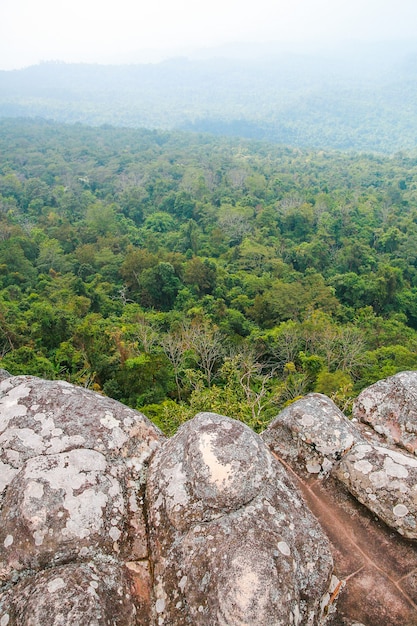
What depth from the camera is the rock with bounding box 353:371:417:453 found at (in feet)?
21.6

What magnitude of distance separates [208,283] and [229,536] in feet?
124

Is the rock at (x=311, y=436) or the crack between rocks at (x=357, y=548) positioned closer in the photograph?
the crack between rocks at (x=357, y=548)

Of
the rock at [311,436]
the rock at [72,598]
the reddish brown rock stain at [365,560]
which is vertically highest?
the rock at [72,598]

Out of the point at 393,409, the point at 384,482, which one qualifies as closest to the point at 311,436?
the point at 384,482

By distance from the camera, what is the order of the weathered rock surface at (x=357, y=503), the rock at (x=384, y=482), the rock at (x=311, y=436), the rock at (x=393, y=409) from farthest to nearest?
the rock at (x=393, y=409) < the rock at (x=311, y=436) < the rock at (x=384, y=482) < the weathered rock surface at (x=357, y=503)

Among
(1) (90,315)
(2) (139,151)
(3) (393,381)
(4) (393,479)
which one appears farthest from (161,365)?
(2) (139,151)

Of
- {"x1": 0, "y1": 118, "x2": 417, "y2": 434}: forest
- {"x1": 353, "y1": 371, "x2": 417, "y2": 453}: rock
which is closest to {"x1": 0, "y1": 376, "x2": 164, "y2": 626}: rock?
{"x1": 353, "y1": 371, "x2": 417, "y2": 453}: rock

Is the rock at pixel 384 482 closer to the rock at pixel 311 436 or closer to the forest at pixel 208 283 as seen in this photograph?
the rock at pixel 311 436

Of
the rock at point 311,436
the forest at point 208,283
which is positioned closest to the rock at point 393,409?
the rock at point 311,436

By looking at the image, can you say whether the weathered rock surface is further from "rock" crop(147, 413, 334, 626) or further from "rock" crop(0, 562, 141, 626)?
"rock" crop(0, 562, 141, 626)

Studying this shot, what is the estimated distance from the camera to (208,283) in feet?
137

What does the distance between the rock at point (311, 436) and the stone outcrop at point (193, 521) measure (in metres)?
0.02

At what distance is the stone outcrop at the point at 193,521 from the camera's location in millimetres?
4031

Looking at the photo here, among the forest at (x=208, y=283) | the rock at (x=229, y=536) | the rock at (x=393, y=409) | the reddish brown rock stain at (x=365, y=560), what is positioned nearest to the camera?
the rock at (x=229, y=536)
